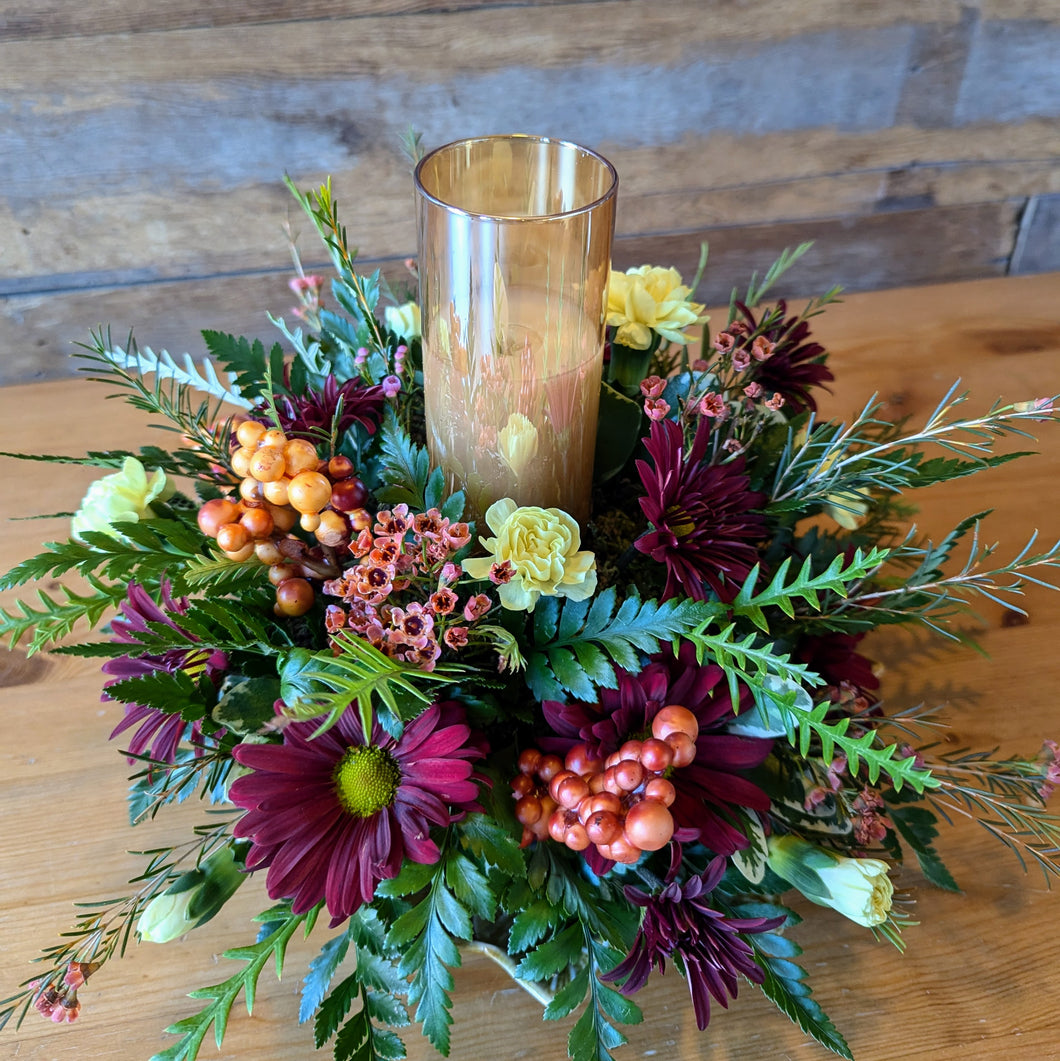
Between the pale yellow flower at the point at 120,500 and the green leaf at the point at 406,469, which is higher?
the green leaf at the point at 406,469

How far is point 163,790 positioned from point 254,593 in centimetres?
11

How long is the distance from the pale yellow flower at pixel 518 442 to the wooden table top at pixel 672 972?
28 cm

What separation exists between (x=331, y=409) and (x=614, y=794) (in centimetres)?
26

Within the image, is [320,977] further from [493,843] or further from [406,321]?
[406,321]

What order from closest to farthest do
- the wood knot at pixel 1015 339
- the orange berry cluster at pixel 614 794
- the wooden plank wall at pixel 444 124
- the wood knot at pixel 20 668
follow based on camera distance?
the orange berry cluster at pixel 614 794 → the wood knot at pixel 20 668 → the wood knot at pixel 1015 339 → the wooden plank wall at pixel 444 124

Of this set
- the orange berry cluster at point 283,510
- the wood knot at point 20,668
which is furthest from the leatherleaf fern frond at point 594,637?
the wood knot at point 20,668

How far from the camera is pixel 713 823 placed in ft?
1.35

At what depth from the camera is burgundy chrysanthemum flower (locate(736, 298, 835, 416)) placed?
571 millimetres

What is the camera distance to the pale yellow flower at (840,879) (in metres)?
0.42

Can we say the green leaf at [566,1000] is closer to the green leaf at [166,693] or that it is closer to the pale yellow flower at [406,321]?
the green leaf at [166,693]

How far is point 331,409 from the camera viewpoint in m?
0.52

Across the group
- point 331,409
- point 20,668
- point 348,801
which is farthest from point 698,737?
point 20,668

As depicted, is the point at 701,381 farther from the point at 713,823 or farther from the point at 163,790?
the point at 163,790

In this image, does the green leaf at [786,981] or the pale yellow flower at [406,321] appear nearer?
the green leaf at [786,981]
